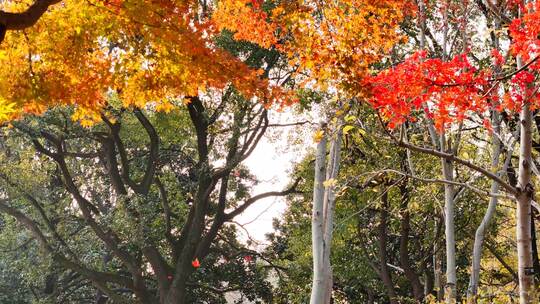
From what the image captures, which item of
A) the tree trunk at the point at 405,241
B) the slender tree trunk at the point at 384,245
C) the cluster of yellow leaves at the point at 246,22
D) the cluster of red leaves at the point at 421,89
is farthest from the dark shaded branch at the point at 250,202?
the cluster of red leaves at the point at 421,89

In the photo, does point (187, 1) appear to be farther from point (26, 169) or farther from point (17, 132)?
point (26, 169)

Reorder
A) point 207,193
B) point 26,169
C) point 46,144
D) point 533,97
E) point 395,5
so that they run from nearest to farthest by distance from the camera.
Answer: point 533,97 → point 395,5 → point 207,193 → point 26,169 → point 46,144

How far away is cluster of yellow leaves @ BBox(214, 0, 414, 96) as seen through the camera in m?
6.42

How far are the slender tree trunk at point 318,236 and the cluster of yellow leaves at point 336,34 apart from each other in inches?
81.5

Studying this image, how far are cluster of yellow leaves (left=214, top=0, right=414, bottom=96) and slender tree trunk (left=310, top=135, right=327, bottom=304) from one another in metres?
2.07

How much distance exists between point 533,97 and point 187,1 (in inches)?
155

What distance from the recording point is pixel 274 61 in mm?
14125

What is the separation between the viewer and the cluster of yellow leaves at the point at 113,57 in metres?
6.36

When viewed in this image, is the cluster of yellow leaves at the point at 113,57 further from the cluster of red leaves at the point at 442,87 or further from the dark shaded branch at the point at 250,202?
the dark shaded branch at the point at 250,202

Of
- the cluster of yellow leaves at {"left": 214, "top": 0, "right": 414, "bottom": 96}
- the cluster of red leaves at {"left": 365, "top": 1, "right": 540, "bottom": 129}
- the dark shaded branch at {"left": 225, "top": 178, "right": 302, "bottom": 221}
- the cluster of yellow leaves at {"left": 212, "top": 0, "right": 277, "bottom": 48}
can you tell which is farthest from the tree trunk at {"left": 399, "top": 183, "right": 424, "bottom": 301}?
the cluster of red leaves at {"left": 365, "top": 1, "right": 540, "bottom": 129}

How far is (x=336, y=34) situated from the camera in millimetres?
7051

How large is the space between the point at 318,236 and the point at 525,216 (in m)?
3.77

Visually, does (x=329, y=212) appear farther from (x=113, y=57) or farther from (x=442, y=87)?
(x=113, y=57)

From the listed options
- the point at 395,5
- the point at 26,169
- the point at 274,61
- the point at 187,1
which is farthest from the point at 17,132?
the point at 395,5
